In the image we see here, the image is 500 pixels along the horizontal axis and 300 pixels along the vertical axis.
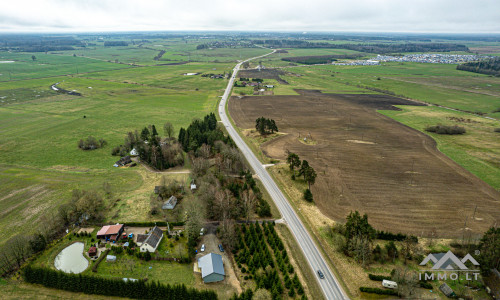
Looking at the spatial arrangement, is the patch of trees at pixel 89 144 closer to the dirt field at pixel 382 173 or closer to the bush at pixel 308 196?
the dirt field at pixel 382 173

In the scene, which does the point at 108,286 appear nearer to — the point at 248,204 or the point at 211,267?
the point at 211,267

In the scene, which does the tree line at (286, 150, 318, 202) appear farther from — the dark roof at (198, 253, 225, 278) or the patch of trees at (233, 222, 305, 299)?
the dark roof at (198, 253, 225, 278)

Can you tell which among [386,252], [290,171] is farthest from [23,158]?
[386,252]

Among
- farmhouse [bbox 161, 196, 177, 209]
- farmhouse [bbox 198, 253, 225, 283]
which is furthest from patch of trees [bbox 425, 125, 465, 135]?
farmhouse [bbox 161, 196, 177, 209]

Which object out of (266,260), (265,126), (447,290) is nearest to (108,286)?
(266,260)

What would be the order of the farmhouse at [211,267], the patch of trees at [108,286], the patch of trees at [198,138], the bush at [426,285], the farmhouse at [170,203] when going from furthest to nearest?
the patch of trees at [198,138]
the farmhouse at [170,203]
the farmhouse at [211,267]
the bush at [426,285]
the patch of trees at [108,286]

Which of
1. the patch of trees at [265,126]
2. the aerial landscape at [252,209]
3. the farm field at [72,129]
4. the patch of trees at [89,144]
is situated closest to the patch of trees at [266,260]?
the aerial landscape at [252,209]

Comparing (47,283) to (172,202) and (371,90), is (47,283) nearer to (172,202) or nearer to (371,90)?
(172,202)
